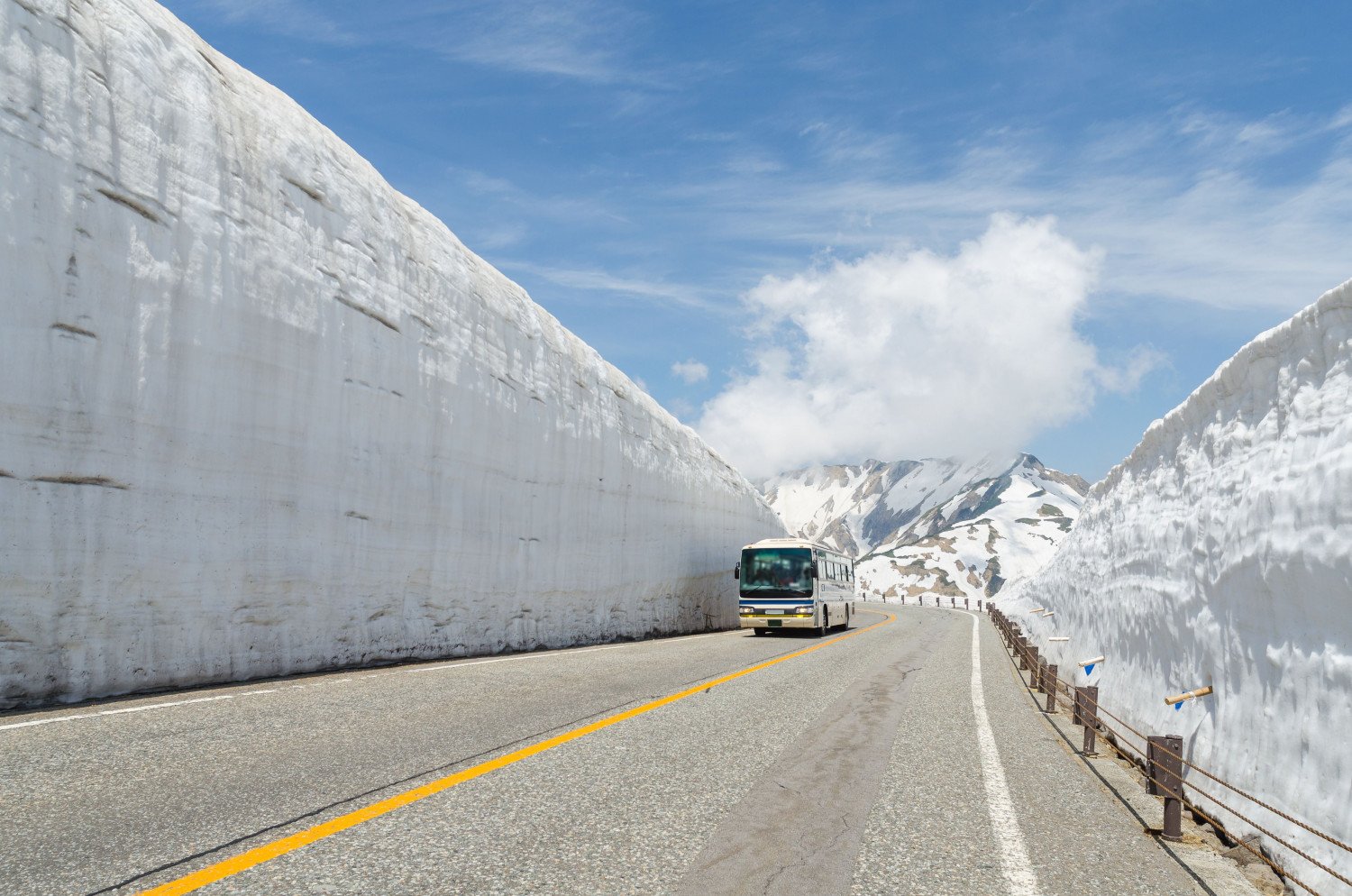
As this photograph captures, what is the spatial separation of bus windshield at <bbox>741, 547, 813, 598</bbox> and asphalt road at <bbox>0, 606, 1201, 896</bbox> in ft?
48.3

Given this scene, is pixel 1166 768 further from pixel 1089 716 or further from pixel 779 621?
pixel 779 621

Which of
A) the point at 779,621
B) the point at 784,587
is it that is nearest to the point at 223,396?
the point at 779,621

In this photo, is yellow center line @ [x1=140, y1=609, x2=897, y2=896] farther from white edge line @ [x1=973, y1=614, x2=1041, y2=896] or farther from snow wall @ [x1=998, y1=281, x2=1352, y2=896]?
snow wall @ [x1=998, y1=281, x2=1352, y2=896]

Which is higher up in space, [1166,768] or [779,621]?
[1166,768]

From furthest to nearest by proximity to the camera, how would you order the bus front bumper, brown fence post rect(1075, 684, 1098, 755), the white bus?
the white bus, the bus front bumper, brown fence post rect(1075, 684, 1098, 755)

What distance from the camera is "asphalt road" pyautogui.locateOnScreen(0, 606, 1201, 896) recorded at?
3797 millimetres

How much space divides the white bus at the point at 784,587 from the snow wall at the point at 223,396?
6.96 metres

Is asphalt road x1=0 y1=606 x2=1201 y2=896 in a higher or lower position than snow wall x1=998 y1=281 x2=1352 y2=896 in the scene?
lower

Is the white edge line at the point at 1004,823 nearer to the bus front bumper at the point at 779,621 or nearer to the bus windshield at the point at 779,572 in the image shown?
the bus front bumper at the point at 779,621

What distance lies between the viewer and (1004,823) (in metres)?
5.00

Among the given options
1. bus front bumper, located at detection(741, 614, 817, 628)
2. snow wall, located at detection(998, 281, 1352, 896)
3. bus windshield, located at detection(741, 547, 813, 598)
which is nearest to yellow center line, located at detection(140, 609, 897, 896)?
snow wall, located at detection(998, 281, 1352, 896)

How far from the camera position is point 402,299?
52.1ft

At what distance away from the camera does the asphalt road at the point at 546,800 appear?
3.80 m

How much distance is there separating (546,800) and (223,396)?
28.8 feet
